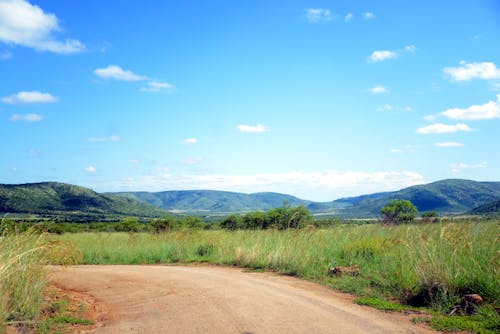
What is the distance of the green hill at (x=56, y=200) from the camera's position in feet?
354

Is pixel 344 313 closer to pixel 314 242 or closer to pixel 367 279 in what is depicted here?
pixel 367 279

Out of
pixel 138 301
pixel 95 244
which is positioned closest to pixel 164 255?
pixel 95 244

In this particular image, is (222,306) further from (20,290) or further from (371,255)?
(371,255)

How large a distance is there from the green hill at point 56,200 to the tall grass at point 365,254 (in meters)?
97.1

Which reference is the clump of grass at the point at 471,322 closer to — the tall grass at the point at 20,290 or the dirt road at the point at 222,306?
the dirt road at the point at 222,306

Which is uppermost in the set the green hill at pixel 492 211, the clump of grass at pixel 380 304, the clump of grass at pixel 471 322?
the green hill at pixel 492 211

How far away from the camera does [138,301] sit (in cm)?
855

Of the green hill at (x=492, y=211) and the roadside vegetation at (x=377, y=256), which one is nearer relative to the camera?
the roadside vegetation at (x=377, y=256)

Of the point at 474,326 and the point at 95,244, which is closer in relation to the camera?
the point at 474,326

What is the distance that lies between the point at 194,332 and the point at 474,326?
4735mm

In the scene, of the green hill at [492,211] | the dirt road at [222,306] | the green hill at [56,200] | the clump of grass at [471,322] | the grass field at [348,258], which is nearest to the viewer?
the clump of grass at [471,322]

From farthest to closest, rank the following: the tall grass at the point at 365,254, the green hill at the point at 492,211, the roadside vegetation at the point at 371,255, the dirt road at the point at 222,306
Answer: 1. the green hill at the point at 492,211
2. the tall grass at the point at 365,254
3. the roadside vegetation at the point at 371,255
4. the dirt road at the point at 222,306

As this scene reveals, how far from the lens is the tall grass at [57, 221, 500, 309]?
8.44 metres

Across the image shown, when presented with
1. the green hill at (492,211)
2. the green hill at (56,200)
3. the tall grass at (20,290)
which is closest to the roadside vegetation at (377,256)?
the green hill at (492,211)
